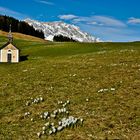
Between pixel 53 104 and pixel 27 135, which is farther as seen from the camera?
pixel 53 104

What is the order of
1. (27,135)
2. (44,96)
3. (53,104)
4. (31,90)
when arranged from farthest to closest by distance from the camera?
(31,90)
(44,96)
(53,104)
(27,135)

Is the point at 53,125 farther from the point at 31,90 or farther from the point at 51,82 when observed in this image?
the point at 51,82

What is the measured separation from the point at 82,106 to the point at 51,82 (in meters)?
12.4

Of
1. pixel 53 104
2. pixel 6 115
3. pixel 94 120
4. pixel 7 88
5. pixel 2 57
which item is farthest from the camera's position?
pixel 2 57

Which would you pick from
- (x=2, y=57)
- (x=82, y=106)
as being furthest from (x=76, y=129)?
(x=2, y=57)

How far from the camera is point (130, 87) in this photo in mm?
30094

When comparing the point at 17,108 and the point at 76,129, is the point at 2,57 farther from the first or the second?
the point at 76,129

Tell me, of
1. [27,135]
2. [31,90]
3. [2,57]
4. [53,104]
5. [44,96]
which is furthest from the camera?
[2,57]

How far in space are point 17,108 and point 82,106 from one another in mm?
5076

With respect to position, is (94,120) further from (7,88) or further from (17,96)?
(7,88)

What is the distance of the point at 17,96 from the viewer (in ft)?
102

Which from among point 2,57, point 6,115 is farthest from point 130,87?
point 2,57

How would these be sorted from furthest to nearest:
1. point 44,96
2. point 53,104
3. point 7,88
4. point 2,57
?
1. point 2,57
2. point 7,88
3. point 44,96
4. point 53,104

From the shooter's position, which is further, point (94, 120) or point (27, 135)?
point (94, 120)
